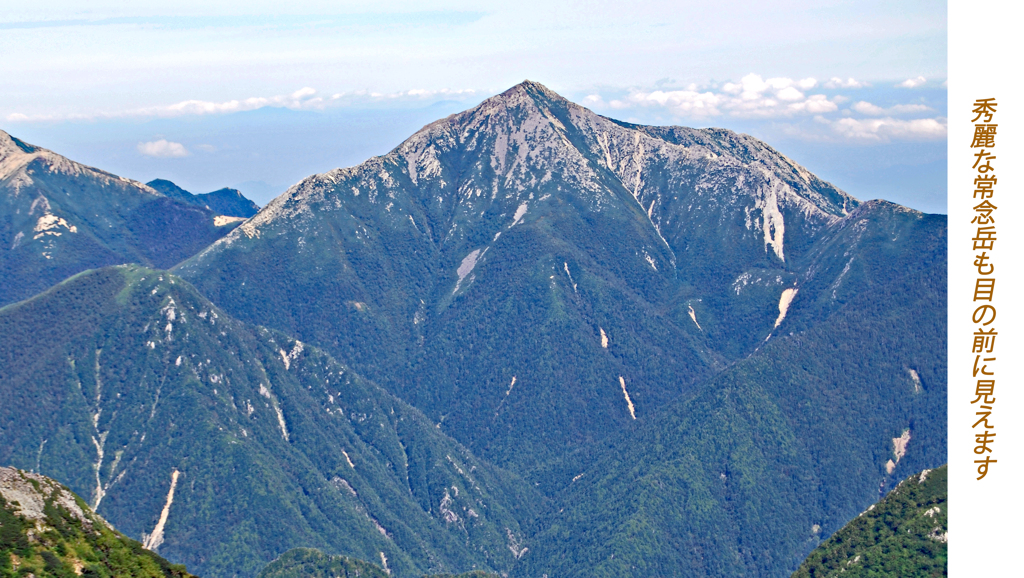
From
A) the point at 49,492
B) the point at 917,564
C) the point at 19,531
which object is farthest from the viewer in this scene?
the point at 917,564
